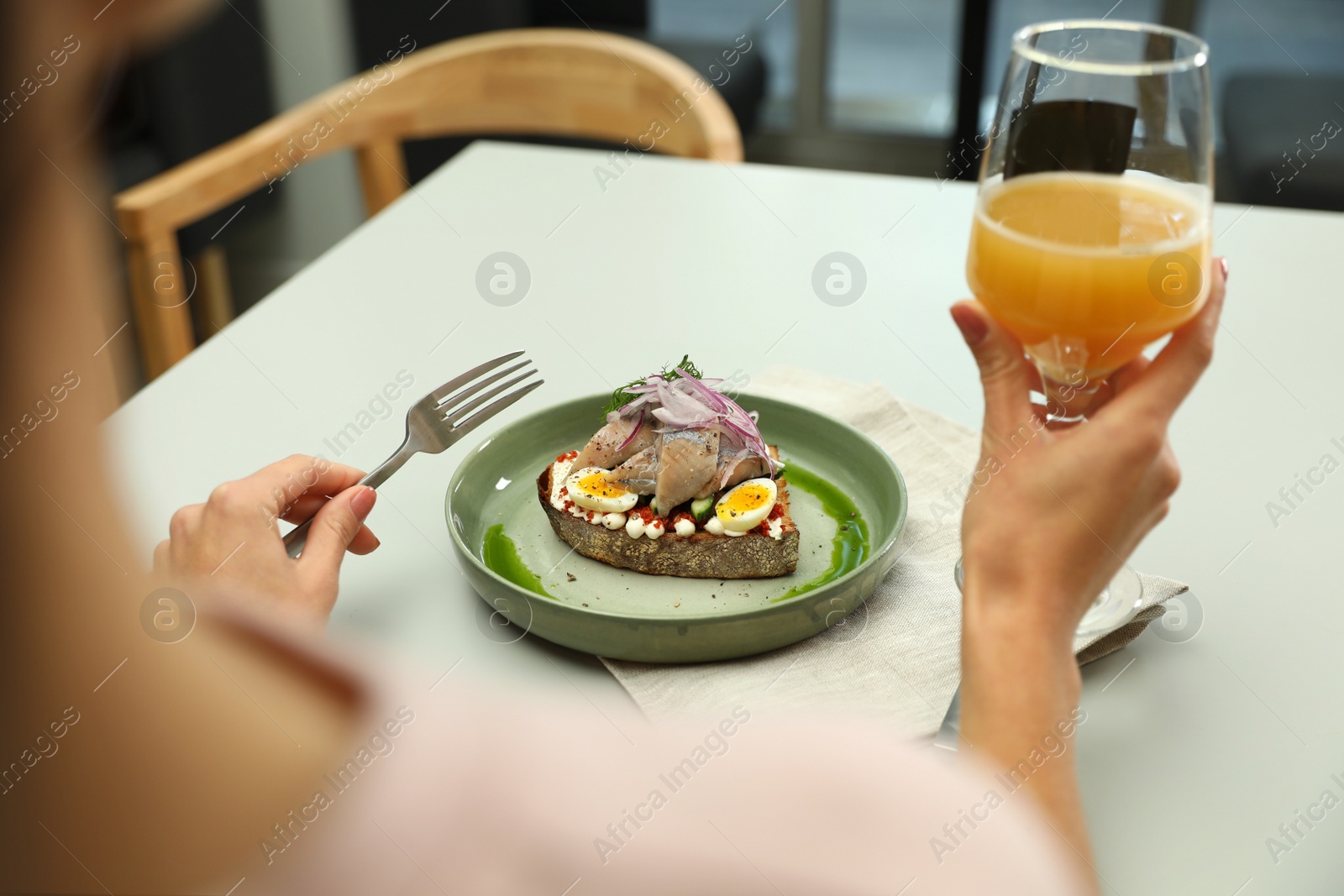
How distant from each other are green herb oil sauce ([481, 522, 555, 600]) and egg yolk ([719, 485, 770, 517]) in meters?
0.19

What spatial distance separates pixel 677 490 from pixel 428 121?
63.1 inches

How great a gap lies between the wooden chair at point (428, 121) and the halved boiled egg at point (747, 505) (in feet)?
3.91

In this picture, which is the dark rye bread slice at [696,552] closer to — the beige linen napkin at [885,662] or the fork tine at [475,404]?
the beige linen napkin at [885,662]

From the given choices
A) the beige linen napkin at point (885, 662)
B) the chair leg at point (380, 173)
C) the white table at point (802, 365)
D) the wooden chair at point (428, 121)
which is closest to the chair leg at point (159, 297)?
the wooden chair at point (428, 121)

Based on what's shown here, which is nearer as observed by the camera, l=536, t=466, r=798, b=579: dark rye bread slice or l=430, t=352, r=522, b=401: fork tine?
l=536, t=466, r=798, b=579: dark rye bread slice

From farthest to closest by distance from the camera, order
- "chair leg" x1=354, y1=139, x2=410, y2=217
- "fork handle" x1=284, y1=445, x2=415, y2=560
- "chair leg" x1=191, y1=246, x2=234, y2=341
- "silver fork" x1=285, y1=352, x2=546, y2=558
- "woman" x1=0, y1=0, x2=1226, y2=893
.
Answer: "chair leg" x1=191, y1=246, x2=234, y2=341 → "chair leg" x1=354, y1=139, x2=410, y2=217 → "silver fork" x1=285, y1=352, x2=546, y2=558 → "fork handle" x1=284, y1=445, x2=415, y2=560 → "woman" x1=0, y1=0, x2=1226, y2=893

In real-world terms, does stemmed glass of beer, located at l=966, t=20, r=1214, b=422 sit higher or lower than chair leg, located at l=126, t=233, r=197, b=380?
higher

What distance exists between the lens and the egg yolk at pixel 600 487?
1085 mm

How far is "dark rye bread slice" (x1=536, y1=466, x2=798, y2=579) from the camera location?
105 cm

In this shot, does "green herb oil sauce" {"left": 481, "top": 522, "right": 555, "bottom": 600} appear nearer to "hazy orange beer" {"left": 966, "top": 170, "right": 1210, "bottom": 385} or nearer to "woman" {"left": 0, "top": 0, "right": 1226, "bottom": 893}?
"woman" {"left": 0, "top": 0, "right": 1226, "bottom": 893}

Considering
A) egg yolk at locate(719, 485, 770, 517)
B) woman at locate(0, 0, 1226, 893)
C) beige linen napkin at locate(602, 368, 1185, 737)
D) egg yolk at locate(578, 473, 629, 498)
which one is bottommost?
beige linen napkin at locate(602, 368, 1185, 737)

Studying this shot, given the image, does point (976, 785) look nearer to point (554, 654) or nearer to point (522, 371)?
point (554, 654)

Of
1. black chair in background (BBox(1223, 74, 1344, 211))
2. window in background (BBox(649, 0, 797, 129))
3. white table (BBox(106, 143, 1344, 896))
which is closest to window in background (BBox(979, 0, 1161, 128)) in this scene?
black chair in background (BBox(1223, 74, 1344, 211))

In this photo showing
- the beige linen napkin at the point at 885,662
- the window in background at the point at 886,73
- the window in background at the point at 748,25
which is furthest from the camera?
the window in background at the point at 886,73
